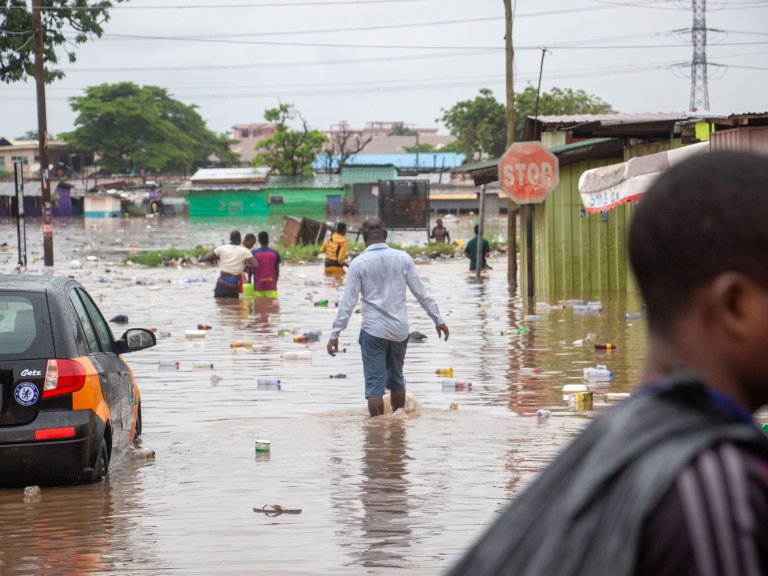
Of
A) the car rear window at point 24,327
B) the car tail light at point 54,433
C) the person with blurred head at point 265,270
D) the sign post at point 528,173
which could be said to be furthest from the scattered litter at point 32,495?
the sign post at point 528,173

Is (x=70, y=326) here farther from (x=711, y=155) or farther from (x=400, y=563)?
(x=711, y=155)

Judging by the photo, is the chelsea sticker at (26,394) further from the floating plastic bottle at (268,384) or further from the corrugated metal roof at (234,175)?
the corrugated metal roof at (234,175)

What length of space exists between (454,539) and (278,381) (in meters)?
6.71

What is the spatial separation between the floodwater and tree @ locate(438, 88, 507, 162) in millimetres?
79421

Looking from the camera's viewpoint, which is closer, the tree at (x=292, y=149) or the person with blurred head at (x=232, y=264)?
the person with blurred head at (x=232, y=264)

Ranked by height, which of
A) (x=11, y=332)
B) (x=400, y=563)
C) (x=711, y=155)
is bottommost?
(x=400, y=563)

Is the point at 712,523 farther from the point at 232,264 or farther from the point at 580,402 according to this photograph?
the point at 232,264

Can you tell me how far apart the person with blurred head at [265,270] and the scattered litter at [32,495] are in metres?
16.1

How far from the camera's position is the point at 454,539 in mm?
6812

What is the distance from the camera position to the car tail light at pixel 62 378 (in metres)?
7.85

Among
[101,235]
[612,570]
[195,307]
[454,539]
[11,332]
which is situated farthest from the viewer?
[101,235]

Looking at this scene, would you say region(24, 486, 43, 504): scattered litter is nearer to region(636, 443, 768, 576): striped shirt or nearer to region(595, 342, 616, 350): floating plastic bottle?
region(636, 443, 768, 576): striped shirt

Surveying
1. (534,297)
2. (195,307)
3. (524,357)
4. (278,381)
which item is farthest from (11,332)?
(534,297)

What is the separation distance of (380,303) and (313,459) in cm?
152
